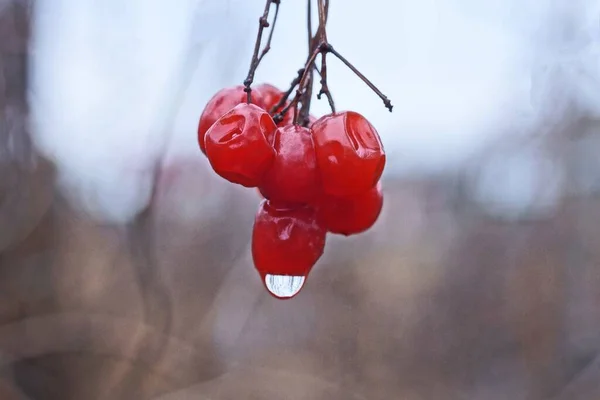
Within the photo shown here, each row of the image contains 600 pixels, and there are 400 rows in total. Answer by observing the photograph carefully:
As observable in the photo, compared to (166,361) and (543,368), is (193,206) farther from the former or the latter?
(543,368)

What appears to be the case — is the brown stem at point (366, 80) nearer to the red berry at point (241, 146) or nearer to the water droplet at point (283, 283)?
the red berry at point (241, 146)

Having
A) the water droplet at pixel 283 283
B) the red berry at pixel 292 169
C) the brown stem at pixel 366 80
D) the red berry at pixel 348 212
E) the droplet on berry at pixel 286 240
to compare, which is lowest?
the water droplet at pixel 283 283

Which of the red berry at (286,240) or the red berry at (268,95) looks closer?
the red berry at (286,240)

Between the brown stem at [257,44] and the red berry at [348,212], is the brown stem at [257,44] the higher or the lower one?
the higher one

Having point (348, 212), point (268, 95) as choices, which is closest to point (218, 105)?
point (268, 95)

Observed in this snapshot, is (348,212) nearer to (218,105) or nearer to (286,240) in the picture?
(286,240)

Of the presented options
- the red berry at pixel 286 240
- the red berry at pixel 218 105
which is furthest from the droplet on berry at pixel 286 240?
the red berry at pixel 218 105

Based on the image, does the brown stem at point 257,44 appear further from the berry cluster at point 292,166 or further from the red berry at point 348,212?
the red berry at point 348,212
